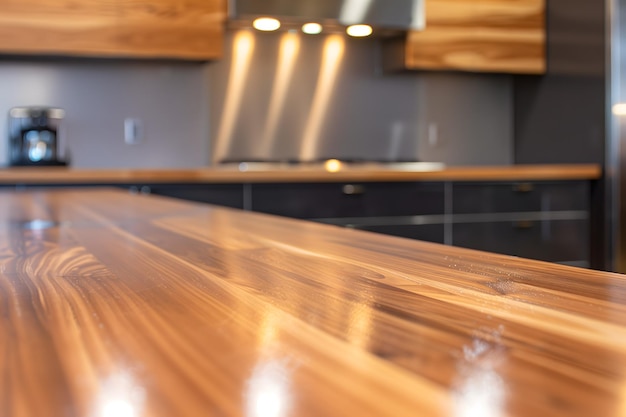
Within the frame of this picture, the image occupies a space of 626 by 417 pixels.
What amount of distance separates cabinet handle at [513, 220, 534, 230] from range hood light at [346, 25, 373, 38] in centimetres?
112

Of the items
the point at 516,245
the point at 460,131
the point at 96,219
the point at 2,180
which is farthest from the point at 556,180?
the point at 96,219

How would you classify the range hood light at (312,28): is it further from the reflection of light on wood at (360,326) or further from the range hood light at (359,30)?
the reflection of light on wood at (360,326)

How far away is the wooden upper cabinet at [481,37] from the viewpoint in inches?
148

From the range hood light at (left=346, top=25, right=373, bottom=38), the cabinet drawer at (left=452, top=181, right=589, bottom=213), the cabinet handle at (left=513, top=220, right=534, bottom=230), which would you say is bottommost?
the cabinet handle at (left=513, top=220, right=534, bottom=230)

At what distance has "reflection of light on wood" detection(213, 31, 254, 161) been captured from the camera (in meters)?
3.77

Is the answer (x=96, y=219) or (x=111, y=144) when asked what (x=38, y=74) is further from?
(x=96, y=219)

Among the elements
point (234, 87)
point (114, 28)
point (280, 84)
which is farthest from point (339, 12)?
point (114, 28)

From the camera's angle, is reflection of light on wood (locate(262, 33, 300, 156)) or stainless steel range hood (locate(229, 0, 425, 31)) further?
reflection of light on wood (locate(262, 33, 300, 156))

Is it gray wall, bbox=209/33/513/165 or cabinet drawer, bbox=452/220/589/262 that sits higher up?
gray wall, bbox=209/33/513/165

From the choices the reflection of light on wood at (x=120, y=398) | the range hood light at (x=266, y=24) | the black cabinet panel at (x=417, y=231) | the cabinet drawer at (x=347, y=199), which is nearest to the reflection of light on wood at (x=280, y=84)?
the range hood light at (x=266, y=24)

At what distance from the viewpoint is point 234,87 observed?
3.78 m

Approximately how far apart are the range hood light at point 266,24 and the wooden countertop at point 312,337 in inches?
119

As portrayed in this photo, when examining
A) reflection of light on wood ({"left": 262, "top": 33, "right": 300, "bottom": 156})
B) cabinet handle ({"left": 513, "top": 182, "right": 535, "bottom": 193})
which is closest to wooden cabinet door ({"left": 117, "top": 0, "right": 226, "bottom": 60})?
reflection of light on wood ({"left": 262, "top": 33, "right": 300, "bottom": 156})

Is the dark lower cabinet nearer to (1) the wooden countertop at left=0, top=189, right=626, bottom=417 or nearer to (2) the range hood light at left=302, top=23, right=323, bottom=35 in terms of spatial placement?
(2) the range hood light at left=302, top=23, right=323, bottom=35
